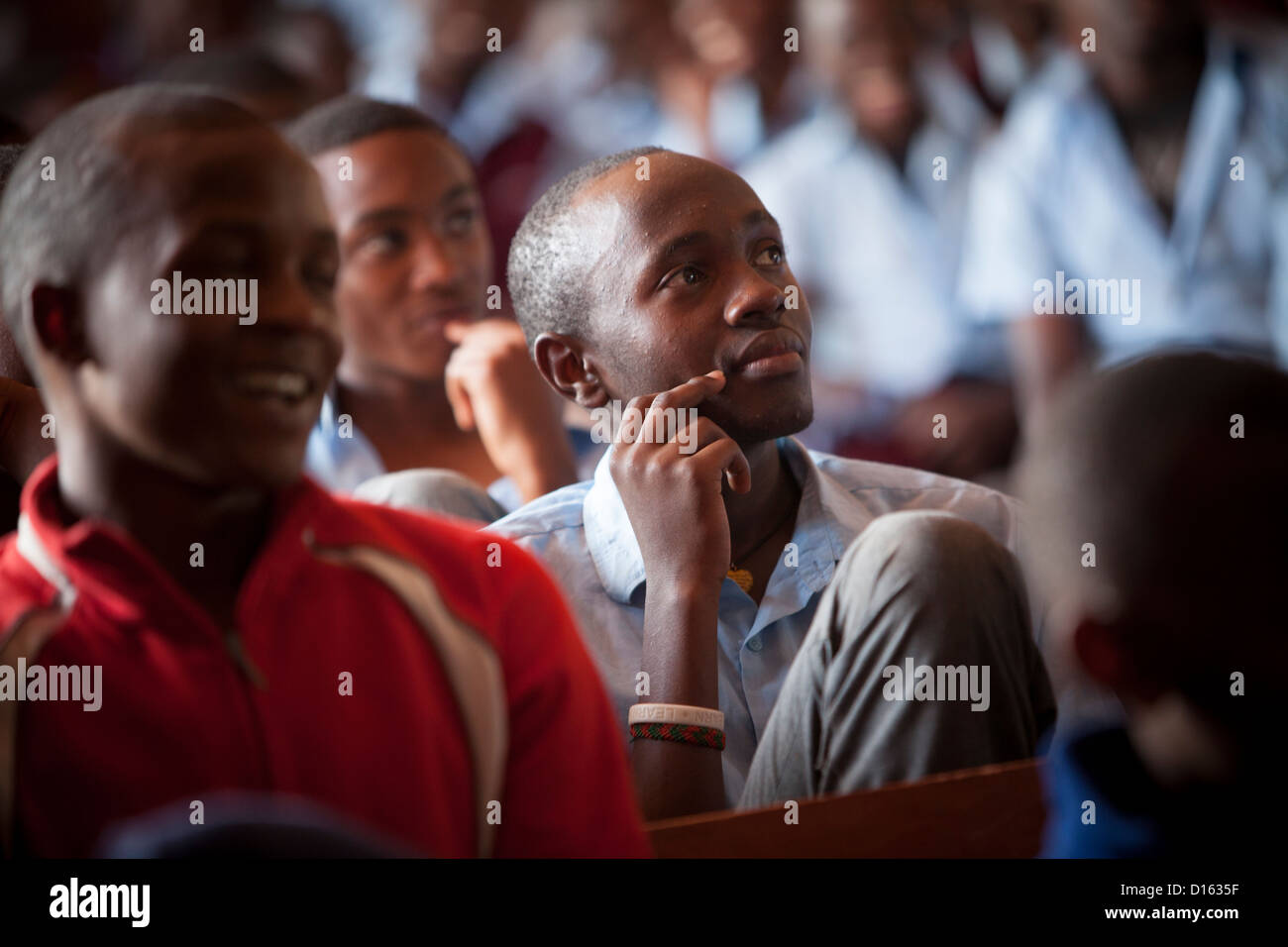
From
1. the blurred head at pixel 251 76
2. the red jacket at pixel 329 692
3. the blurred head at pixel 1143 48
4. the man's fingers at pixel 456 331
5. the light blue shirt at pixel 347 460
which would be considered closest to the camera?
the red jacket at pixel 329 692

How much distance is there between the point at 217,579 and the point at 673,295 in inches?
19.1

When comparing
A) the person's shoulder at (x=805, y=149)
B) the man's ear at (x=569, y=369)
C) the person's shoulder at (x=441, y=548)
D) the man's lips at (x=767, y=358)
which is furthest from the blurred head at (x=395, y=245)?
the person's shoulder at (x=805, y=149)

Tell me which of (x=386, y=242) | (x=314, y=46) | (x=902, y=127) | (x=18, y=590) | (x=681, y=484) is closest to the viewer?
(x=18, y=590)

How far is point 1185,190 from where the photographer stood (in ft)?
5.67

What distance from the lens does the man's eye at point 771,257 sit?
1.15 metres

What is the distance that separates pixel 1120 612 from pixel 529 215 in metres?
0.67

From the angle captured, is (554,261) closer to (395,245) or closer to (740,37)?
(395,245)

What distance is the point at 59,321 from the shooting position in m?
0.79

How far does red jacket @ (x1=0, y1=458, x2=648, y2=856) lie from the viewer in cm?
75

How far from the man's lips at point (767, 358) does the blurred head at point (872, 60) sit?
108 cm

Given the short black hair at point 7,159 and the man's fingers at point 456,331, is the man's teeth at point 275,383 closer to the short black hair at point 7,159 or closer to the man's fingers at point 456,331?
the short black hair at point 7,159

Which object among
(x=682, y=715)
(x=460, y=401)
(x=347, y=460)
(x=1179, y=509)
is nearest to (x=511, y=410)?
(x=460, y=401)

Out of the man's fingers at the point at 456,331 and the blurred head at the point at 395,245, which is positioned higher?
the blurred head at the point at 395,245

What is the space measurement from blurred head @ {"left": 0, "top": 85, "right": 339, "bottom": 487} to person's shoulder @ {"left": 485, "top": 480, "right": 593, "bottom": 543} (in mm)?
357
